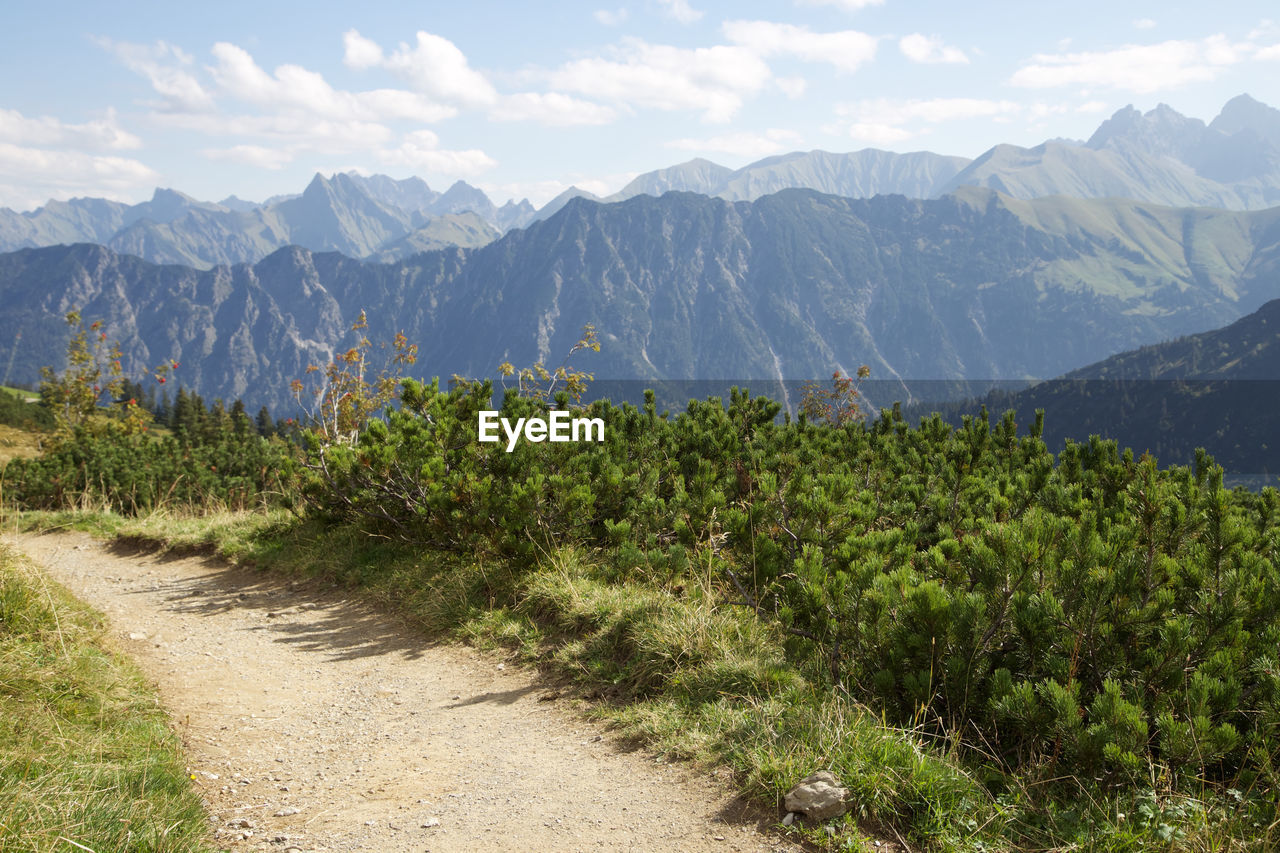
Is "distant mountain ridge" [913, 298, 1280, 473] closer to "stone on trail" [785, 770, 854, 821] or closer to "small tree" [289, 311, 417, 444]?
"small tree" [289, 311, 417, 444]

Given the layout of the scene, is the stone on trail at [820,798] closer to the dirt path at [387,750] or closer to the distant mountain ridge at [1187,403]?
the dirt path at [387,750]

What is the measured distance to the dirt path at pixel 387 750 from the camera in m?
3.89

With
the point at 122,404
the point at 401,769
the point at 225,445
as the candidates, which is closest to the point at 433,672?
the point at 401,769

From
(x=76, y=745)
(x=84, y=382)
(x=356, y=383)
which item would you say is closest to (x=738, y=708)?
(x=76, y=745)

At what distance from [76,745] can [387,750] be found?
5.44 feet

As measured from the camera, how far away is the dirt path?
12.8ft

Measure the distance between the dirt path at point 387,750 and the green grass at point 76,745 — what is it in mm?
333

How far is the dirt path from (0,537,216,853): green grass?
33 centimetres

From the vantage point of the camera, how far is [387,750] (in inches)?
195

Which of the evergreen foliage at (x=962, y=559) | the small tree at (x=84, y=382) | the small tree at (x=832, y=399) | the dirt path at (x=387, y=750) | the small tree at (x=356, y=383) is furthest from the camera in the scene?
the small tree at (x=84, y=382)

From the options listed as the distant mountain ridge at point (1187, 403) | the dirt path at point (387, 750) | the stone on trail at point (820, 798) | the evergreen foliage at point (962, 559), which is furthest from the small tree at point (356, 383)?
the distant mountain ridge at point (1187, 403)

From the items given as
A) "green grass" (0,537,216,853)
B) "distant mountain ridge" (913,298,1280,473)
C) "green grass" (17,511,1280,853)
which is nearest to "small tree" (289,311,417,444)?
"green grass" (17,511,1280,853)

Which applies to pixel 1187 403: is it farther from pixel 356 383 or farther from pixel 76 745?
pixel 76 745

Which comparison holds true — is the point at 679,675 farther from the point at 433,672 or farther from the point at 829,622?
the point at 433,672
